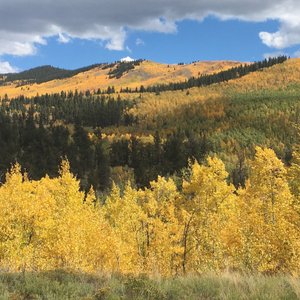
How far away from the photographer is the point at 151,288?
11266 mm

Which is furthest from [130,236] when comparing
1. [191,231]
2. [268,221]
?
[268,221]

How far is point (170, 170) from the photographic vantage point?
149 metres

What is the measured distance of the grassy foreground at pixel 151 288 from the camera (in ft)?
35.2

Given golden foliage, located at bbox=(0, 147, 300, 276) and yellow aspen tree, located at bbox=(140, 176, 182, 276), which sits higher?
golden foliage, located at bbox=(0, 147, 300, 276)

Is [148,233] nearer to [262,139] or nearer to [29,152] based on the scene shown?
[29,152]

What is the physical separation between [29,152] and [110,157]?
31332 mm

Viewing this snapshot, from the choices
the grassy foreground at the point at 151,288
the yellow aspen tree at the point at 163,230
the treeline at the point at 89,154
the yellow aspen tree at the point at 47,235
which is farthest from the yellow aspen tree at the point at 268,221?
the treeline at the point at 89,154

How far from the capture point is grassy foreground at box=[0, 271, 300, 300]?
422 inches

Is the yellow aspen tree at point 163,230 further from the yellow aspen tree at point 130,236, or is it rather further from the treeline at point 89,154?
the treeline at point 89,154

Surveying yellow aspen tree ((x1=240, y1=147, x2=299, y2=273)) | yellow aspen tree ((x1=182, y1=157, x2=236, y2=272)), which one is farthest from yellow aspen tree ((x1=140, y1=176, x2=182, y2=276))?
yellow aspen tree ((x1=240, y1=147, x2=299, y2=273))

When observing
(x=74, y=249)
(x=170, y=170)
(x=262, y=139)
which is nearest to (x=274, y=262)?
(x=74, y=249)

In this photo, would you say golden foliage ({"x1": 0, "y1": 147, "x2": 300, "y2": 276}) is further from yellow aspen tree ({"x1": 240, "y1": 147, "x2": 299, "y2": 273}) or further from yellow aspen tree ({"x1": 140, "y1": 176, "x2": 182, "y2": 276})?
yellow aspen tree ({"x1": 140, "y1": 176, "x2": 182, "y2": 276})

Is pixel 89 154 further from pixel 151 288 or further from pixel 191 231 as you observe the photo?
pixel 151 288

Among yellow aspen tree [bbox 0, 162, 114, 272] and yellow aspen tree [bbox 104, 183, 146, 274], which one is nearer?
yellow aspen tree [bbox 0, 162, 114, 272]
